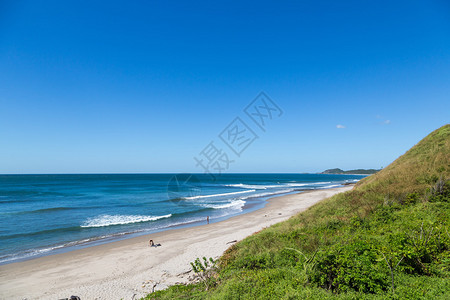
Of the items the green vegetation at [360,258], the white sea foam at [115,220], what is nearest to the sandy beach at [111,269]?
the green vegetation at [360,258]

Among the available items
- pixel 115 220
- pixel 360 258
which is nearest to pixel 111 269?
pixel 360 258

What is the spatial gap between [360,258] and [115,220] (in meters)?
26.2

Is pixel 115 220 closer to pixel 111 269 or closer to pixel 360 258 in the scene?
pixel 111 269

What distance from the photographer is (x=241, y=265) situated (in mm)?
7488

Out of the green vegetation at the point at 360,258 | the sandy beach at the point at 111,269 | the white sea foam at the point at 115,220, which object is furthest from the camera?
the white sea foam at the point at 115,220

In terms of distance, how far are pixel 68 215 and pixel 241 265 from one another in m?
28.4

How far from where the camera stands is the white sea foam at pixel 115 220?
22953mm

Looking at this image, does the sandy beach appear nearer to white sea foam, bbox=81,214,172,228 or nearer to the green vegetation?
the green vegetation

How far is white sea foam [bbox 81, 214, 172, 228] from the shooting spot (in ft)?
75.3

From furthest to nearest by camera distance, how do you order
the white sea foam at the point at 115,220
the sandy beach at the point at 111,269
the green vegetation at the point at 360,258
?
the white sea foam at the point at 115,220 < the sandy beach at the point at 111,269 < the green vegetation at the point at 360,258

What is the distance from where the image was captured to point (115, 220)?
24953mm

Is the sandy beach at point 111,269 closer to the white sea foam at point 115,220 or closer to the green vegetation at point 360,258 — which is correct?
the green vegetation at point 360,258

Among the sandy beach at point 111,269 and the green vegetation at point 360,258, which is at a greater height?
the green vegetation at point 360,258

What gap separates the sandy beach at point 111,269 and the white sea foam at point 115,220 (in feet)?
22.8
